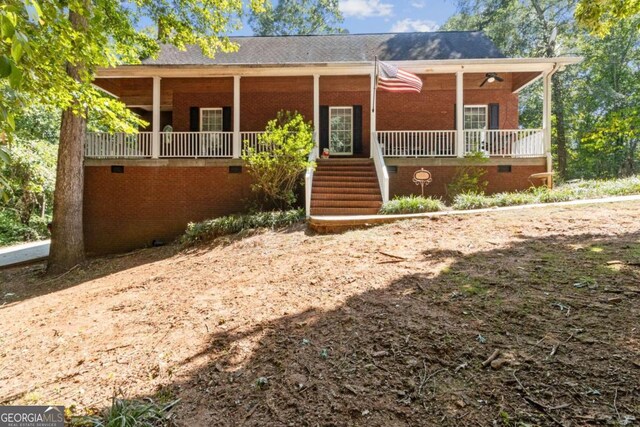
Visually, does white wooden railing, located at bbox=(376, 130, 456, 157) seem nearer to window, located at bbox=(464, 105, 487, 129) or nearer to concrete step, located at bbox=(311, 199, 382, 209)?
window, located at bbox=(464, 105, 487, 129)

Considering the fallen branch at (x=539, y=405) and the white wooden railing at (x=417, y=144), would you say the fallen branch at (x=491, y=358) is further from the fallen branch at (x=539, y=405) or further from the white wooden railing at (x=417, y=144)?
the white wooden railing at (x=417, y=144)

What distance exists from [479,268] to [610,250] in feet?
4.97

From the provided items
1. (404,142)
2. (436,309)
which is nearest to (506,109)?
(404,142)

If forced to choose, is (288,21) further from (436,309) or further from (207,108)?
(436,309)

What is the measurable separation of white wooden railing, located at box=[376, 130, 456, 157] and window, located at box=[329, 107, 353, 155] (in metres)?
1.52

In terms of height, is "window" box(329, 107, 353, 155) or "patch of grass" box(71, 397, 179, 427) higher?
"window" box(329, 107, 353, 155)

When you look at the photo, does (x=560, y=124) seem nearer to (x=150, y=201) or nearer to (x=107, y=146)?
(x=150, y=201)

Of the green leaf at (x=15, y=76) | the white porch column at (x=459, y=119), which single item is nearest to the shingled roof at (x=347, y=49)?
the white porch column at (x=459, y=119)

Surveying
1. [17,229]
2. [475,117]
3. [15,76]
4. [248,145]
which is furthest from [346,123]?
[17,229]

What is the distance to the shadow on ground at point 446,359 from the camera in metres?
1.92

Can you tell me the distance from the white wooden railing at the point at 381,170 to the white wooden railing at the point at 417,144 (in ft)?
2.22

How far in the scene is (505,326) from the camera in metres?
2.58

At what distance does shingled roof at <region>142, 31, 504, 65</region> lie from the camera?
44.2 ft

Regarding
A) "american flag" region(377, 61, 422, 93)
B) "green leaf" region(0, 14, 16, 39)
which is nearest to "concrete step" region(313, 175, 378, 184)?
"american flag" region(377, 61, 422, 93)
